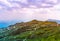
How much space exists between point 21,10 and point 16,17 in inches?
15.1

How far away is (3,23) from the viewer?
955 centimetres

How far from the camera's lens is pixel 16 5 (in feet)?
31.5

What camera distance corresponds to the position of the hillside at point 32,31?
9227mm

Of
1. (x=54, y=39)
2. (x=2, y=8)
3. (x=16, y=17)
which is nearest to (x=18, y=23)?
(x=16, y=17)

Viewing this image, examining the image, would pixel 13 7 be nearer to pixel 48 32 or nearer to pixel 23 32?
pixel 23 32

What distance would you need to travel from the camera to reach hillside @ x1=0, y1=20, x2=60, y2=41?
9.23m

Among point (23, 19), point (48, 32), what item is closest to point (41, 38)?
point (48, 32)

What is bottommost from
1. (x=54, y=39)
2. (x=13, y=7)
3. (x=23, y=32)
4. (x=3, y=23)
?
(x=54, y=39)

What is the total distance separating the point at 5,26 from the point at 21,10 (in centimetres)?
102

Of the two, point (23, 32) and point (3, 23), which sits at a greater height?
point (3, 23)

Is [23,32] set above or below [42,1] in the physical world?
below

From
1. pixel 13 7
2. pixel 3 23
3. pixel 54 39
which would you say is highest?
pixel 13 7

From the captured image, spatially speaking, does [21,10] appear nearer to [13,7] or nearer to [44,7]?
[13,7]

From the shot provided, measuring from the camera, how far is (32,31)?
939 cm
